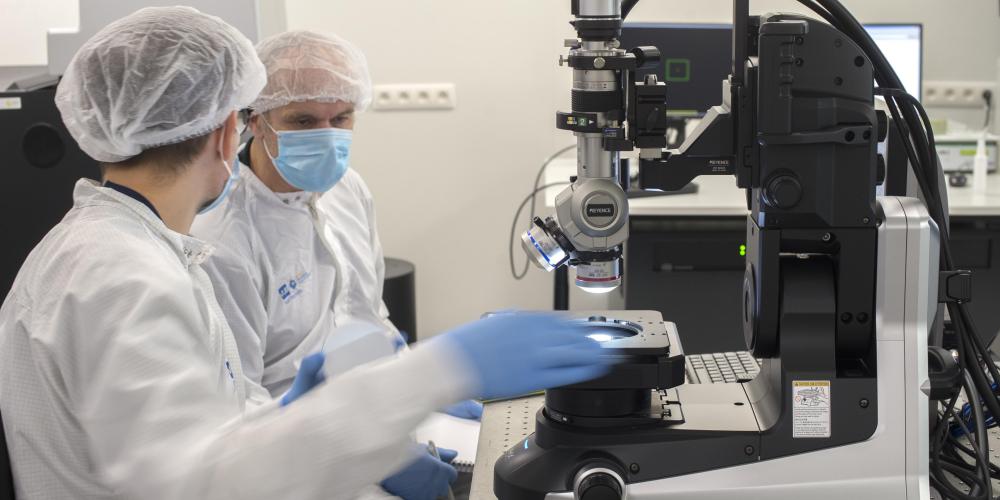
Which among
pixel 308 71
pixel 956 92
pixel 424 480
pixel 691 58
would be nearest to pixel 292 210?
pixel 308 71

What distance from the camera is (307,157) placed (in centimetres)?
202

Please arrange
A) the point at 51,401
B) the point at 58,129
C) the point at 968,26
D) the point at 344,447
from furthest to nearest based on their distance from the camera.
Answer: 1. the point at 968,26
2. the point at 58,129
3. the point at 51,401
4. the point at 344,447

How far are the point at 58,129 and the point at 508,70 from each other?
5.31 feet

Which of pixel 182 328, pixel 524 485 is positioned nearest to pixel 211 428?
pixel 182 328

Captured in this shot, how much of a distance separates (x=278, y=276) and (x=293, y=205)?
0.17m

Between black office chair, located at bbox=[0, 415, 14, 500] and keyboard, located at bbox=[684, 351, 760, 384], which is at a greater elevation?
black office chair, located at bbox=[0, 415, 14, 500]

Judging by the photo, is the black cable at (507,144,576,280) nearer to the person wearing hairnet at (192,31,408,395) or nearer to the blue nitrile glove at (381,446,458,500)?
the person wearing hairnet at (192,31,408,395)

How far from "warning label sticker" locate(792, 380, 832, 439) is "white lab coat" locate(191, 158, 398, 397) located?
1.04 metres

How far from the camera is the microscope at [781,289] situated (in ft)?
3.71

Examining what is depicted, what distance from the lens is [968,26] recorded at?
11.9 feet

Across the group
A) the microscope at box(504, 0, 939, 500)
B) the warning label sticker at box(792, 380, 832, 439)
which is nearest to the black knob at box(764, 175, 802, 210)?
the microscope at box(504, 0, 939, 500)

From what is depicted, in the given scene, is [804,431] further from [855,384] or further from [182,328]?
[182,328]

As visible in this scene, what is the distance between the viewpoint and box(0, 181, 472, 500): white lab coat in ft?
3.06

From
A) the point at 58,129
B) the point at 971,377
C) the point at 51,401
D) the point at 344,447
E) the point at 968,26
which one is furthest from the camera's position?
the point at 968,26
